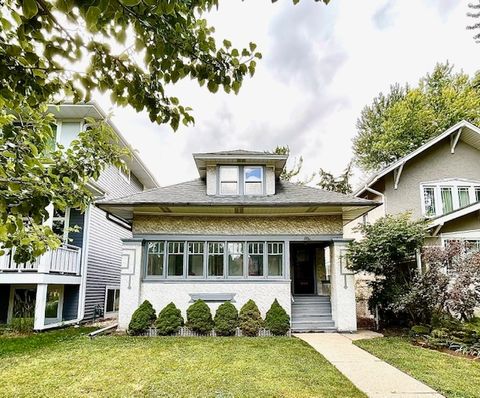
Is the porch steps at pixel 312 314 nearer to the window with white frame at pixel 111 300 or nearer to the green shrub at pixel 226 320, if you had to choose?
the green shrub at pixel 226 320

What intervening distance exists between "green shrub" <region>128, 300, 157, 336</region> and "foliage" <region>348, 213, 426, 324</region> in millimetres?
6210

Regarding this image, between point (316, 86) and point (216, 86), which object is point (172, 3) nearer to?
point (216, 86)

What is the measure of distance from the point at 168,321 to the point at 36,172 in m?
8.43

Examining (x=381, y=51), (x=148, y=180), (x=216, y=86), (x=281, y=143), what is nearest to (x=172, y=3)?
(x=216, y=86)

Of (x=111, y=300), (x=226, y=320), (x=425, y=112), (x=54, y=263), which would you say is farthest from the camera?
(x=425, y=112)

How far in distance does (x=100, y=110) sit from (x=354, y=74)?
11.3 meters

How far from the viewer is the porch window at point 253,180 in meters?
12.1

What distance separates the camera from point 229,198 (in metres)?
11.7

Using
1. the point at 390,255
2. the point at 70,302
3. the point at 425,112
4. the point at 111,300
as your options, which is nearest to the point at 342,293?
the point at 390,255

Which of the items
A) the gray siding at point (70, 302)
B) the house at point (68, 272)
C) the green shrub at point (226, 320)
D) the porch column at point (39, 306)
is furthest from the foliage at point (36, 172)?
the gray siding at point (70, 302)

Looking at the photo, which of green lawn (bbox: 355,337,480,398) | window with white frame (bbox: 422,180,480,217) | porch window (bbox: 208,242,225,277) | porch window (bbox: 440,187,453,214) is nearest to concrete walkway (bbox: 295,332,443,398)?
green lawn (bbox: 355,337,480,398)

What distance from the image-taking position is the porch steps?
36.5ft

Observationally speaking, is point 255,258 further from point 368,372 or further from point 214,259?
point 368,372

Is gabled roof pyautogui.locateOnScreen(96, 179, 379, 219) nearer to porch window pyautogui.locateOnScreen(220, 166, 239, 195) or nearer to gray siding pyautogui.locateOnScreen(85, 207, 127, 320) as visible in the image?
porch window pyautogui.locateOnScreen(220, 166, 239, 195)
